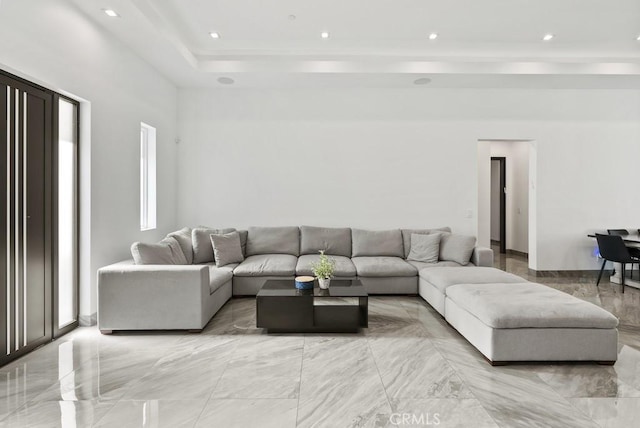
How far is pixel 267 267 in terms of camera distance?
15.4ft

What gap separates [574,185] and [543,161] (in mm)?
640

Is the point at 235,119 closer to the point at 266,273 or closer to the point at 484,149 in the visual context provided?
the point at 266,273

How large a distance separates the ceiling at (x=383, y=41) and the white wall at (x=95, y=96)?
256mm

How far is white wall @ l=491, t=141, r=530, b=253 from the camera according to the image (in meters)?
8.02

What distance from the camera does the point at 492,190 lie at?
361 inches

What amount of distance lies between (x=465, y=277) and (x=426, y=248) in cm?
122

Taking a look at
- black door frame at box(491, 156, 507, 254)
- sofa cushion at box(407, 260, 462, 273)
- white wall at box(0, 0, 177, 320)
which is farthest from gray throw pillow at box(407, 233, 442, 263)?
black door frame at box(491, 156, 507, 254)

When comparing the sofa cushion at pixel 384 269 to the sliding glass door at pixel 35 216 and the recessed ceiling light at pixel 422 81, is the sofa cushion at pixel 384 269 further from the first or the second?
the sliding glass door at pixel 35 216

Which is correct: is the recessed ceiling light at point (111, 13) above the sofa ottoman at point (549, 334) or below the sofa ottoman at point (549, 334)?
above

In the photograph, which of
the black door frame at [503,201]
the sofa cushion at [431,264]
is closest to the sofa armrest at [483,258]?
the sofa cushion at [431,264]

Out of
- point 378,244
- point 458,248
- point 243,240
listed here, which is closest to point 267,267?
point 243,240

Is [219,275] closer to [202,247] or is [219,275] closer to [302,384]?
[202,247]

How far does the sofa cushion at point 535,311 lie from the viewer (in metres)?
2.79

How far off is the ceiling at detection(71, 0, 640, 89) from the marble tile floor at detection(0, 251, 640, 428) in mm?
3160
